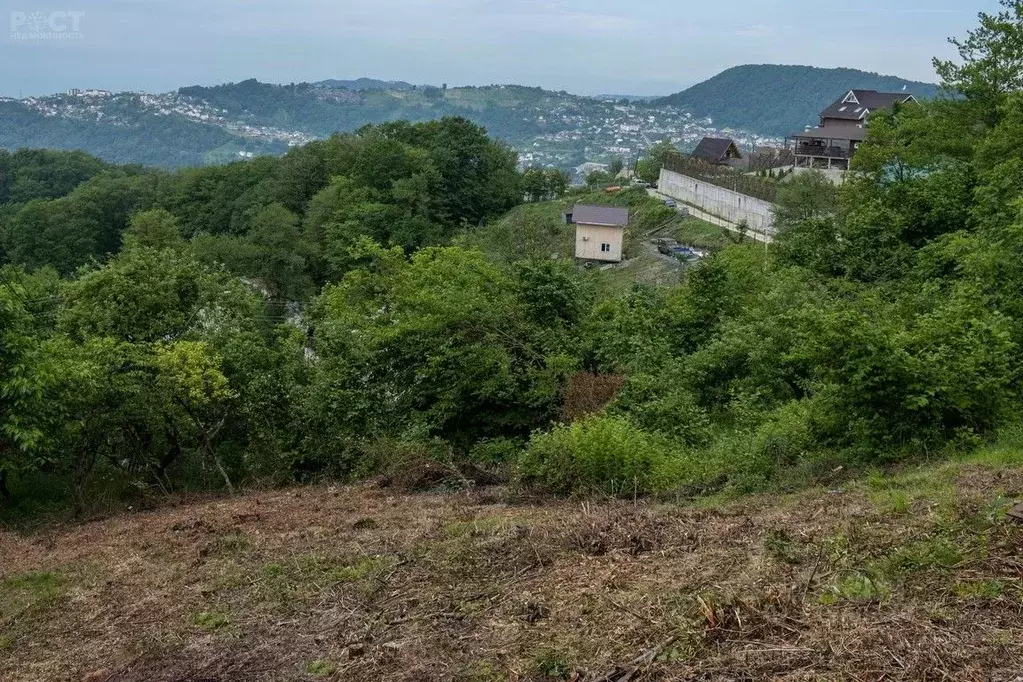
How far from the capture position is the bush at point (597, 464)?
9320 millimetres

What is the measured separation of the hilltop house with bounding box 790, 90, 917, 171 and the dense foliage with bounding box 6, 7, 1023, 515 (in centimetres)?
2990

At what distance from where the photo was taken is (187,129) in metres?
146

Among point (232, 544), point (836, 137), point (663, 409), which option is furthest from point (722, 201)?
point (232, 544)

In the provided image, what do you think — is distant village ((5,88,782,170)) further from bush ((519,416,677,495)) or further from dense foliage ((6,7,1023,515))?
bush ((519,416,677,495))

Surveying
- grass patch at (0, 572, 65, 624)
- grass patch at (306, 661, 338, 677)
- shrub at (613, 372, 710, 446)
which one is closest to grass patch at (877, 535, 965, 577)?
grass patch at (306, 661, 338, 677)

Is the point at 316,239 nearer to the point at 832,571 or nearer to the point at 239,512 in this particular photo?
the point at 239,512

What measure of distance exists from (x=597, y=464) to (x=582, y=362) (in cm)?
550

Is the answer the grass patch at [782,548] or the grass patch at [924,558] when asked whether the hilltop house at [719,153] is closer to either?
the grass patch at [782,548]

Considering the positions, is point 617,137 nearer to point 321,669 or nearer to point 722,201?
point 722,201

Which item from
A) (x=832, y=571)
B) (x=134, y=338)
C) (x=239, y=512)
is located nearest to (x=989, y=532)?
(x=832, y=571)

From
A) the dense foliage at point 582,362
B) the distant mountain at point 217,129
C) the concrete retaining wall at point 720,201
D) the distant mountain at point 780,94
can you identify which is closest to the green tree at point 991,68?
the dense foliage at point 582,362

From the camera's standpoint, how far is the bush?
9.32 m

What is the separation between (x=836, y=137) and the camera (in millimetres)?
52875

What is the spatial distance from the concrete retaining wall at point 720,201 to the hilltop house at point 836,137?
754cm
